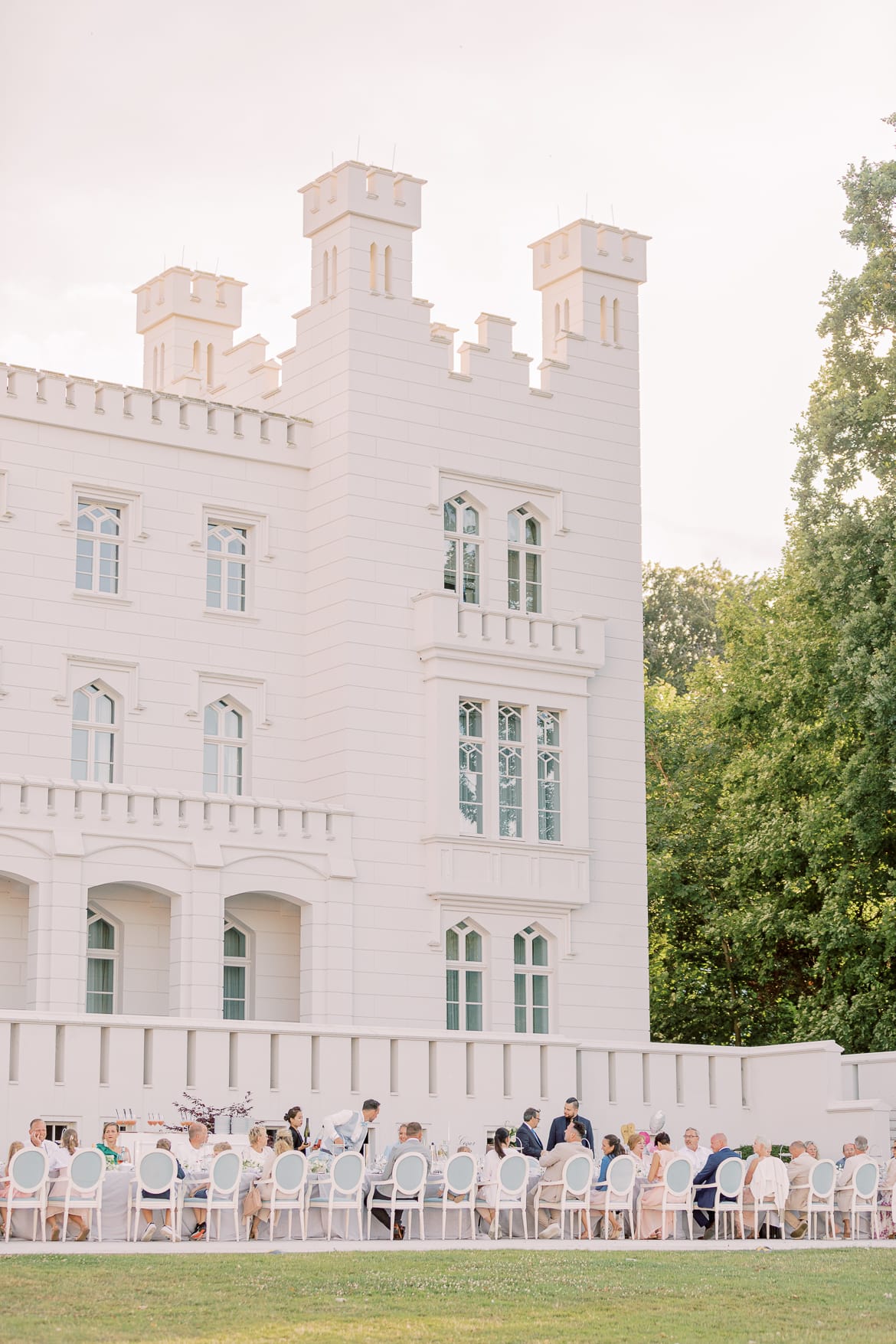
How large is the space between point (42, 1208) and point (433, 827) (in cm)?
1267

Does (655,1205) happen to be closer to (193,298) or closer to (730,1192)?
(730,1192)

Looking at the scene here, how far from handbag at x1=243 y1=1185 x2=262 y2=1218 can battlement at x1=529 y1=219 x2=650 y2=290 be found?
63.6 ft

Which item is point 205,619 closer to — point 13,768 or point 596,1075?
point 13,768

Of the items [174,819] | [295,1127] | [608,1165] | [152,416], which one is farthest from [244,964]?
[608,1165]

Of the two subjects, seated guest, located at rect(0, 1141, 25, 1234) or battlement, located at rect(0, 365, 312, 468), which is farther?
battlement, located at rect(0, 365, 312, 468)

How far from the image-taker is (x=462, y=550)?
106ft

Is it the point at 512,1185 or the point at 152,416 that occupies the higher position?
the point at 152,416

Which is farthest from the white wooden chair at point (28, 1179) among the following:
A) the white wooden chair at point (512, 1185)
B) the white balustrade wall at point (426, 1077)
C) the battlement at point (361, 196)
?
the battlement at point (361, 196)

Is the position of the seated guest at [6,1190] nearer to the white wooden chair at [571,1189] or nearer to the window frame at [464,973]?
the white wooden chair at [571,1189]

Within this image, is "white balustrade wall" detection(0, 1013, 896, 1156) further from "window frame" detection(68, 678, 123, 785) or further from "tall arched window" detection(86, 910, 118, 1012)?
"window frame" detection(68, 678, 123, 785)

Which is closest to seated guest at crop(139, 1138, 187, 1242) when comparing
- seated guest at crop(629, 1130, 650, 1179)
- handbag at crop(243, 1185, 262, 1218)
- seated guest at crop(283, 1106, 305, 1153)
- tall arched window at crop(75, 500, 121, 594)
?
handbag at crop(243, 1185, 262, 1218)

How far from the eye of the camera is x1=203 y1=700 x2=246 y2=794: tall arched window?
30656 millimetres

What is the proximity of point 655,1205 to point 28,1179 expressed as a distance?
641 centimetres

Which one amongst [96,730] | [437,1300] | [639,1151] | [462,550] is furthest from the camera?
[462,550]
